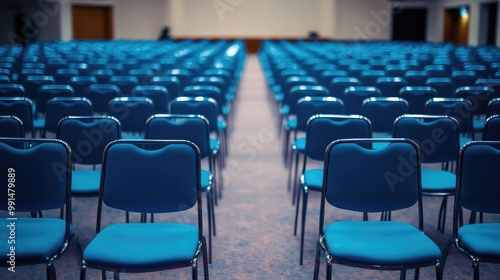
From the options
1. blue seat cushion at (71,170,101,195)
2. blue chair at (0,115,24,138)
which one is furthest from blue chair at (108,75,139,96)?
blue chair at (0,115,24,138)

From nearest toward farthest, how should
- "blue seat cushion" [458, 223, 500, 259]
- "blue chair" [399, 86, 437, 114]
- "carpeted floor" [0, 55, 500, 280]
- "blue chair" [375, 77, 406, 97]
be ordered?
1. "blue seat cushion" [458, 223, 500, 259]
2. "carpeted floor" [0, 55, 500, 280]
3. "blue chair" [399, 86, 437, 114]
4. "blue chair" [375, 77, 406, 97]

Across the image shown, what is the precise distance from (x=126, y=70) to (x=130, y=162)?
23.4 ft

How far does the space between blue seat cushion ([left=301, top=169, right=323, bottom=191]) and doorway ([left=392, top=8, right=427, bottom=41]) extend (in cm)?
2949

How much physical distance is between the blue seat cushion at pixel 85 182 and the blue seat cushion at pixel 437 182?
2.20 metres

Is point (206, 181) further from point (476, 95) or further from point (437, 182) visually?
point (476, 95)

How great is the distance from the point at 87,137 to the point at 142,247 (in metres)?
1.45

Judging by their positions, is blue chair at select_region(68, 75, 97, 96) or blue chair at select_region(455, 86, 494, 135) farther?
blue chair at select_region(68, 75, 97, 96)

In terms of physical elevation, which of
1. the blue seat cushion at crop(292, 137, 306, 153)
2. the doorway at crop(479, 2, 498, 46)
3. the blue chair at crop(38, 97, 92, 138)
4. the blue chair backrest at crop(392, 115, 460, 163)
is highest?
the doorway at crop(479, 2, 498, 46)

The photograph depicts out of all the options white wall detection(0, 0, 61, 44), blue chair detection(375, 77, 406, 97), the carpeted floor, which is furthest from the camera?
white wall detection(0, 0, 61, 44)

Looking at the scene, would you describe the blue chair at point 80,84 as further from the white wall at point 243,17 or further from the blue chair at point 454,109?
the white wall at point 243,17

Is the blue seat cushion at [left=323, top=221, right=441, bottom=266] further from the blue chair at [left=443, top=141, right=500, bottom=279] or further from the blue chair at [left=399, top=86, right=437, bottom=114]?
the blue chair at [left=399, top=86, right=437, bottom=114]

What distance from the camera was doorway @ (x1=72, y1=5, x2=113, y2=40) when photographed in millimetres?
28719

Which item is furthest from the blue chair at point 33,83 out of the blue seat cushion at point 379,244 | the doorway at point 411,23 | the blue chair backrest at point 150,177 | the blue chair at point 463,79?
the doorway at point 411,23

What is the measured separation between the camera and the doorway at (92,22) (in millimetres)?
28719
